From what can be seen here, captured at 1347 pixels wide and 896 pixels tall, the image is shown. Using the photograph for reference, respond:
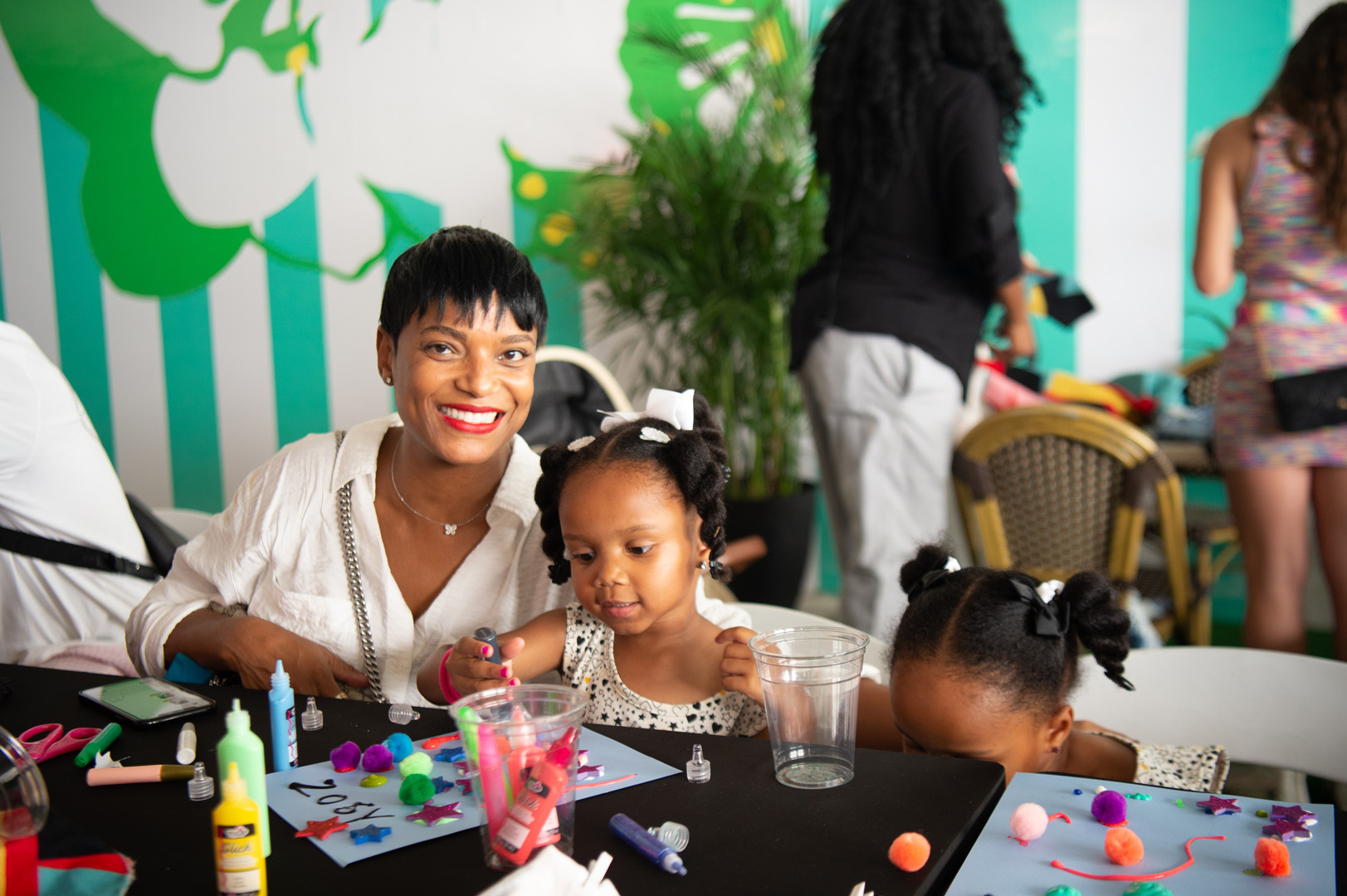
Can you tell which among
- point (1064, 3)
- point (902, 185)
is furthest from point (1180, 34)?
point (902, 185)

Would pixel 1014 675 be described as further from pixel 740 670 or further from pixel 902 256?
pixel 902 256

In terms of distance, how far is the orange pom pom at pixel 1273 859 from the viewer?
2.43 ft

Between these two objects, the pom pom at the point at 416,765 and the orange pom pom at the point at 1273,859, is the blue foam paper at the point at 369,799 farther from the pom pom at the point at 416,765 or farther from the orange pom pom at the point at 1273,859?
the orange pom pom at the point at 1273,859

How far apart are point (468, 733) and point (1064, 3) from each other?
3.79 m

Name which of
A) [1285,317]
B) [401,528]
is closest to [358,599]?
[401,528]

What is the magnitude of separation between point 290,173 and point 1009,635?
3.88 m

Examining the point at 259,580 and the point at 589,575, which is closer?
the point at 589,575

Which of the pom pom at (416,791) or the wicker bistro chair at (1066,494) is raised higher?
the pom pom at (416,791)

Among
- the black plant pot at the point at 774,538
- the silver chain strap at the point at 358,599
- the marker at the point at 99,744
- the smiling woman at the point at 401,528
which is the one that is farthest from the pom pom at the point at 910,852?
the black plant pot at the point at 774,538

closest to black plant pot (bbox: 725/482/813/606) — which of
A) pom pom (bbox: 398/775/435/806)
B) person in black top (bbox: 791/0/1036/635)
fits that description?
person in black top (bbox: 791/0/1036/635)

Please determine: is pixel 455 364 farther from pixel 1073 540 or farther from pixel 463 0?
pixel 463 0

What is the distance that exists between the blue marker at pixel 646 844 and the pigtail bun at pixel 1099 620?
2.35 ft

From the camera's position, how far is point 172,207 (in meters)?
4.35

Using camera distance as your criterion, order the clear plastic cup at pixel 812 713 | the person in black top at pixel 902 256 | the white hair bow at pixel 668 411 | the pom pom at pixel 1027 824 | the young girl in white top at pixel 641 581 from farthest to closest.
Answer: the person in black top at pixel 902 256 → the white hair bow at pixel 668 411 → the young girl in white top at pixel 641 581 → the clear plastic cup at pixel 812 713 → the pom pom at pixel 1027 824
